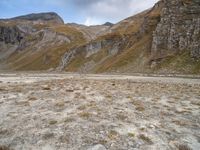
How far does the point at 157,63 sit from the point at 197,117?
72.5 m

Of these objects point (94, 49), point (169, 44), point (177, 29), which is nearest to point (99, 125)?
point (169, 44)

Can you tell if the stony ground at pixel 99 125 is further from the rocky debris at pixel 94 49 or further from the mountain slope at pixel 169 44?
the rocky debris at pixel 94 49

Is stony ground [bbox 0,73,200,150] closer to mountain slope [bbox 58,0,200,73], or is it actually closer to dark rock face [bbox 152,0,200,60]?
mountain slope [bbox 58,0,200,73]

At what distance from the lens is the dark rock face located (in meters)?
89.8

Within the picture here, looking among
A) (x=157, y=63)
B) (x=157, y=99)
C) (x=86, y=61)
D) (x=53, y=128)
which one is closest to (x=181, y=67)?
(x=157, y=63)

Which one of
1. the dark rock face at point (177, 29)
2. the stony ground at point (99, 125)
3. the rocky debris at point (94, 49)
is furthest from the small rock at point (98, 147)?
the rocky debris at point (94, 49)

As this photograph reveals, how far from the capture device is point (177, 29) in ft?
317

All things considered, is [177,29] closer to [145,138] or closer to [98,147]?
[145,138]

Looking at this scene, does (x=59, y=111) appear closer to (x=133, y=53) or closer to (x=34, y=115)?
(x=34, y=115)

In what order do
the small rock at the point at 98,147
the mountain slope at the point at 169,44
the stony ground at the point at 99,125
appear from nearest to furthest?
the small rock at the point at 98,147
the stony ground at the point at 99,125
the mountain slope at the point at 169,44

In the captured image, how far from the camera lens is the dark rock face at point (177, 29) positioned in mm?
89750

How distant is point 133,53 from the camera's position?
365 feet

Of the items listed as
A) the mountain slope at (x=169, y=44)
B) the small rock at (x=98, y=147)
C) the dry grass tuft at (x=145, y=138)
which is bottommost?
the small rock at (x=98, y=147)

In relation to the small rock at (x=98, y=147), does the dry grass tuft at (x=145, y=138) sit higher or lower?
higher
